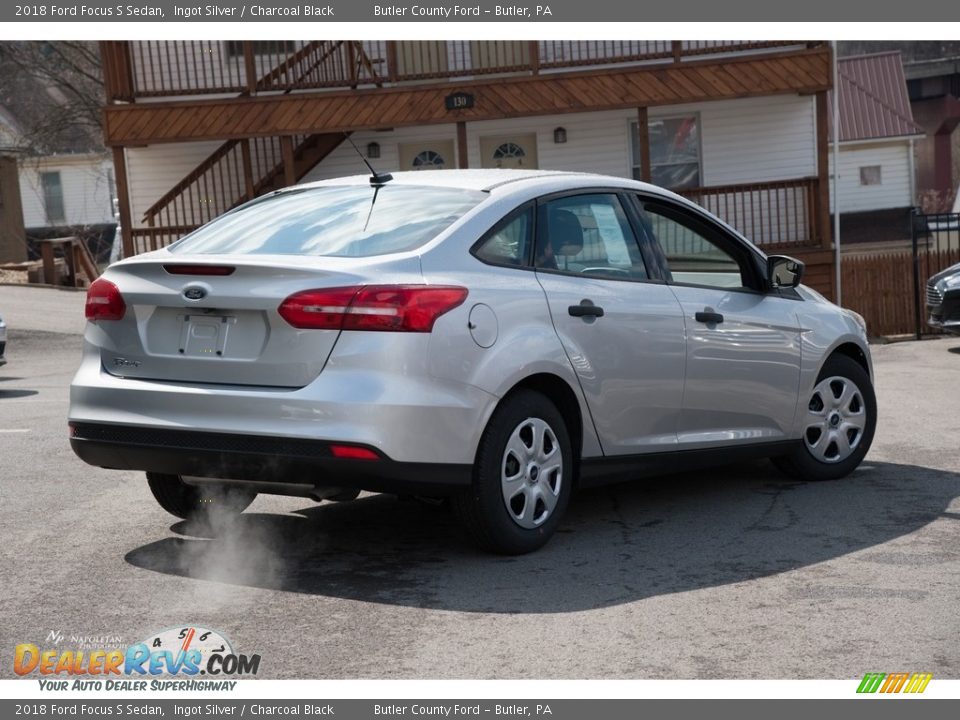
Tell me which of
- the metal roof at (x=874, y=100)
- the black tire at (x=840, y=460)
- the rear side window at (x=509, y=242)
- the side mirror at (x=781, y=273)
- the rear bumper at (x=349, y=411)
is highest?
the metal roof at (x=874, y=100)

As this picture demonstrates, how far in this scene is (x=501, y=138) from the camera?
25.7 m

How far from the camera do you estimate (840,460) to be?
8.12 m

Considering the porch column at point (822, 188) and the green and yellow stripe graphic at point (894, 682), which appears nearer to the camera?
the green and yellow stripe graphic at point (894, 682)

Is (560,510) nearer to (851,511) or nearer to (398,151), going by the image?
(851,511)

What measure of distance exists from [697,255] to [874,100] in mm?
39011

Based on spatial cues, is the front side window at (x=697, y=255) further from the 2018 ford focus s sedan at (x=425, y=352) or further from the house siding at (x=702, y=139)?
the house siding at (x=702, y=139)

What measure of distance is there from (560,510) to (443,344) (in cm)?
114

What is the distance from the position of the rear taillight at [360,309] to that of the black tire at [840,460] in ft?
10.6

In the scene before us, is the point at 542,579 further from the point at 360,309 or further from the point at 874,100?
the point at 874,100

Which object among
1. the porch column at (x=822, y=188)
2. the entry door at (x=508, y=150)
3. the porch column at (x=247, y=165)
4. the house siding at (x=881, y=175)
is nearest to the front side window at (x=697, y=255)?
Answer: the porch column at (x=822, y=188)

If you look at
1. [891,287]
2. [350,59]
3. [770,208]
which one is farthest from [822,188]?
[350,59]

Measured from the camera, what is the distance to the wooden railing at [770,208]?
2327cm

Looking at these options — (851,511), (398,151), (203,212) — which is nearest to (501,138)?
(398,151)

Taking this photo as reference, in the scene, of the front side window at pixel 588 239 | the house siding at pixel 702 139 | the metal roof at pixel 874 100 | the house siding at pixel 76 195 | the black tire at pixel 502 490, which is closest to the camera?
the black tire at pixel 502 490
